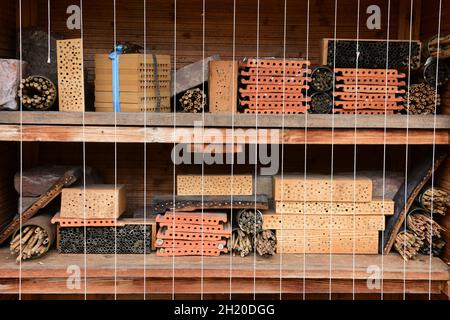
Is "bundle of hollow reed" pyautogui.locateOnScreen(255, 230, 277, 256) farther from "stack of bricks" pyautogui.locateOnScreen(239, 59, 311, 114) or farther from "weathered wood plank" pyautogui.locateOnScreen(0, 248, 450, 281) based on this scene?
"stack of bricks" pyautogui.locateOnScreen(239, 59, 311, 114)

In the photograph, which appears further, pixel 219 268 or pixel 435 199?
pixel 435 199

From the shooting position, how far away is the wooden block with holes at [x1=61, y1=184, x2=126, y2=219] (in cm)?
404

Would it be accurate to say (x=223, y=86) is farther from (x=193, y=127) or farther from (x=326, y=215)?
(x=326, y=215)

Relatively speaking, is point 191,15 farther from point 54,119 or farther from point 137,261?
point 137,261

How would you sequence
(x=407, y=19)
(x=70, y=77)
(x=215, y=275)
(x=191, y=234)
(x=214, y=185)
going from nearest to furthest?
(x=215, y=275) → (x=70, y=77) → (x=191, y=234) → (x=214, y=185) → (x=407, y=19)

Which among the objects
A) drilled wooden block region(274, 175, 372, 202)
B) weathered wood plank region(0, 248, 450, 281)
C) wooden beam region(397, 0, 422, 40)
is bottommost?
weathered wood plank region(0, 248, 450, 281)

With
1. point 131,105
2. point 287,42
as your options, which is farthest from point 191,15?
point 131,105

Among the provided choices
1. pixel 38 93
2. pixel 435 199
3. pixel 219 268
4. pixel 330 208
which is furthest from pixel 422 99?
pixel 38 93

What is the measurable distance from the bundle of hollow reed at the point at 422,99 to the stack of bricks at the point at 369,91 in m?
0.08

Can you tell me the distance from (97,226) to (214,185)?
0.89 m

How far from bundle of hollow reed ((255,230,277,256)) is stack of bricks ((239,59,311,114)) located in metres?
0.88

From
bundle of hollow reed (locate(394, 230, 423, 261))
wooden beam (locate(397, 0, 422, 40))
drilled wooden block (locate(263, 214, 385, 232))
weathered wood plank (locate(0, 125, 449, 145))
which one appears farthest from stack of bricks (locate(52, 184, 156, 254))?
wooden beam (locate(397, 0, 422, 40))

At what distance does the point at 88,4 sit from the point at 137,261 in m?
2.22

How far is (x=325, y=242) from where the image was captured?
4.13 m
